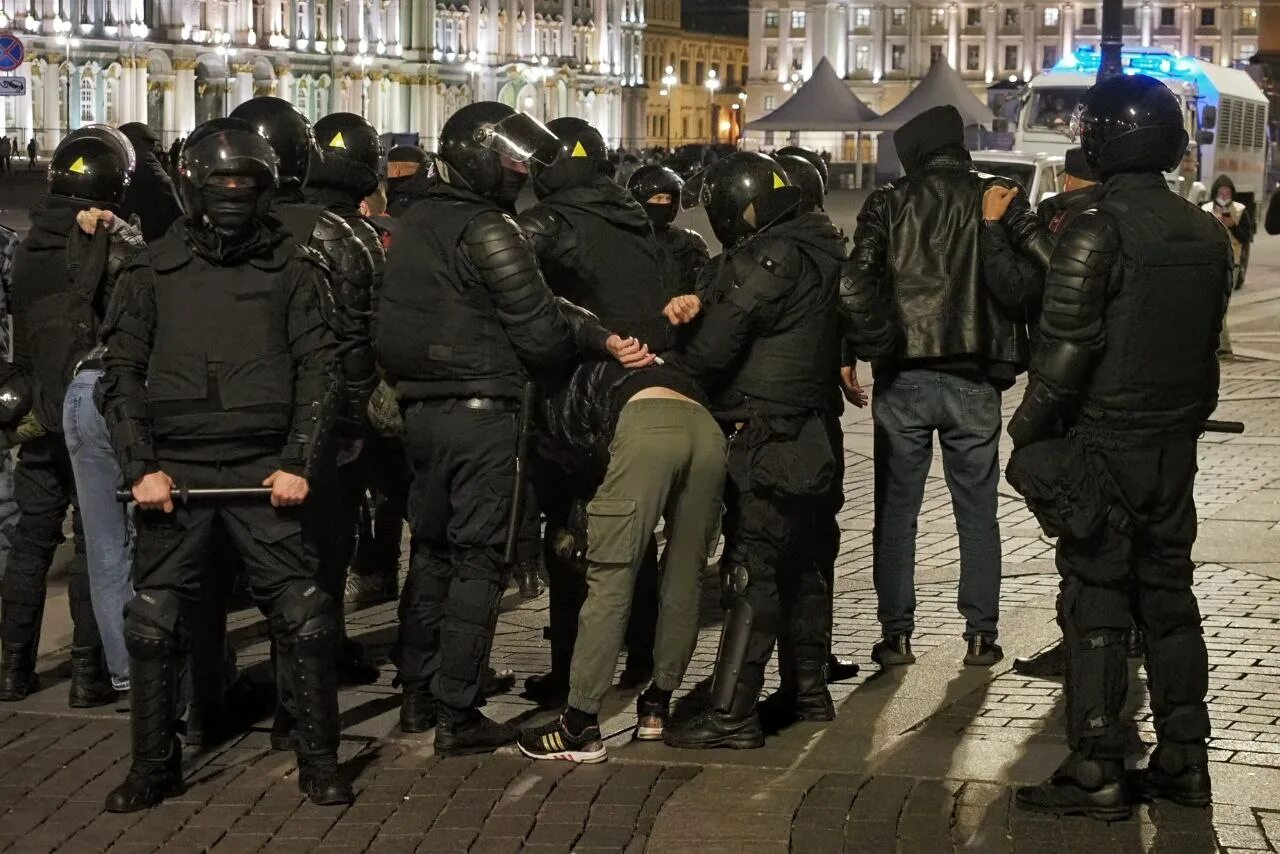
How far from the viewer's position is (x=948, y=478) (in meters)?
7.12

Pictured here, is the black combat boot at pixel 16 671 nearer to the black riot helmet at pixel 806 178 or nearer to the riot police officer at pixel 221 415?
the riot police officer at pixel 221 415

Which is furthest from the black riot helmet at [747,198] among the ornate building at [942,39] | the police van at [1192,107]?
the ornate building at [942,39]

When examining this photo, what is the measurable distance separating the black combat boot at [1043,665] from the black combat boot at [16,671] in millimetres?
3189

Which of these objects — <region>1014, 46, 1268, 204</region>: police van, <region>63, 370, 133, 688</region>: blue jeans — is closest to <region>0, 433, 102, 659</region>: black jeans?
<region>63, 370, 133, 688</region>: blue jeans

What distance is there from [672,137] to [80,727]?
143 metres

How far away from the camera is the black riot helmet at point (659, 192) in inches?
316

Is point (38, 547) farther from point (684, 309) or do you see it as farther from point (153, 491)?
point (684, 309)

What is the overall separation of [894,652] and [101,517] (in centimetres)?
259

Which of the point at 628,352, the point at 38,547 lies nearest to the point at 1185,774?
the point at 628,352

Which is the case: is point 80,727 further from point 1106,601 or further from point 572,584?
point 1106,601

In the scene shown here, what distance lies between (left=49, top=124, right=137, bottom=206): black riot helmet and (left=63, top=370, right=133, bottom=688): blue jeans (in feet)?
2.04

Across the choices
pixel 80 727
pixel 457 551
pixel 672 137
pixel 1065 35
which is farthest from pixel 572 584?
pixel 672 137

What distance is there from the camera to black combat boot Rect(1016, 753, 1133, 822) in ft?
17.5

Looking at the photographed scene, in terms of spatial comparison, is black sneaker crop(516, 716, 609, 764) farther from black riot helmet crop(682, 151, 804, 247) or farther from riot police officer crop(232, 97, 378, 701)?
black riot helmet crop(682, 151, 804, 247)
